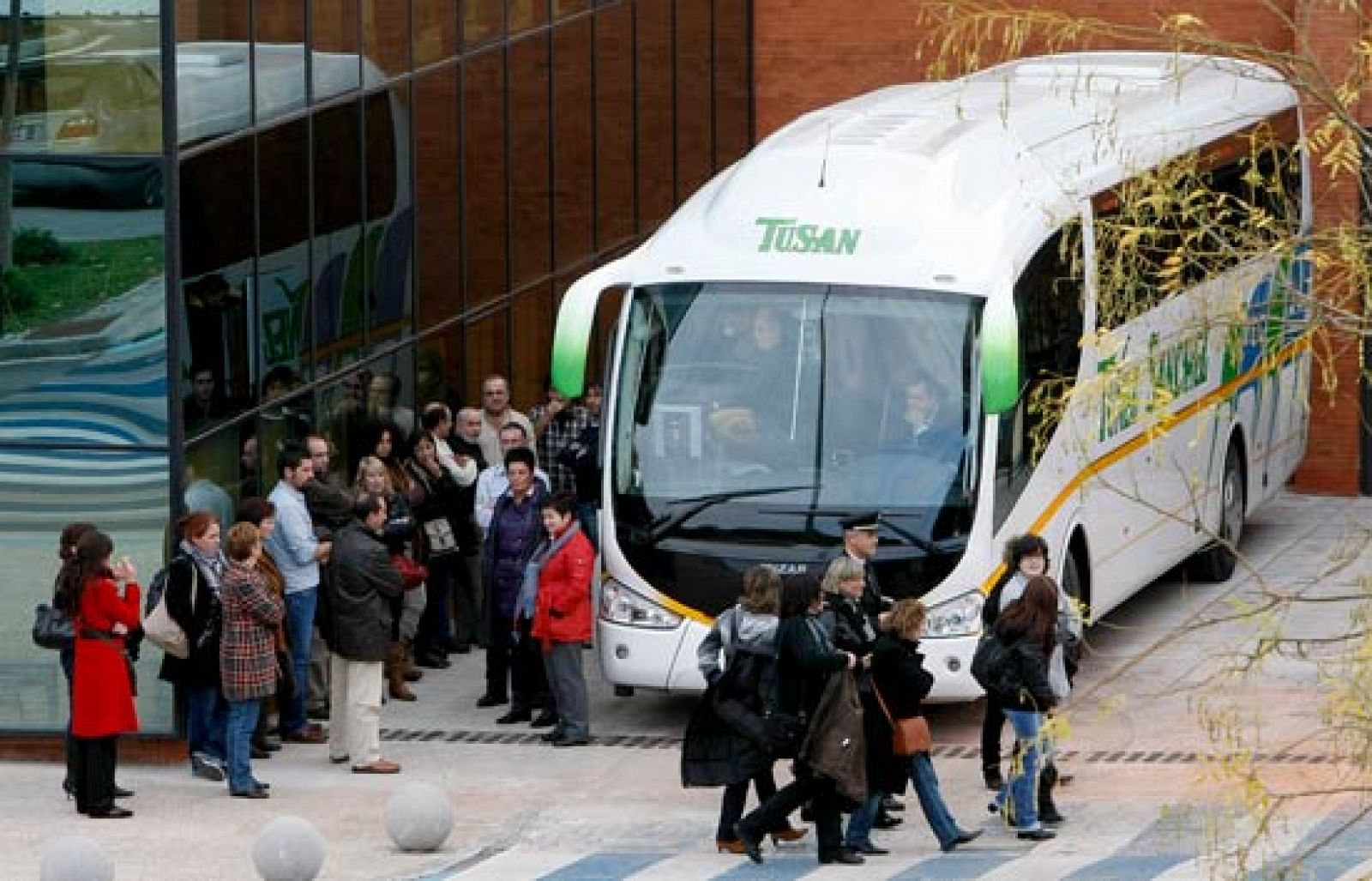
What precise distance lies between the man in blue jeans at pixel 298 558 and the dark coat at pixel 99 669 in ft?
5.43

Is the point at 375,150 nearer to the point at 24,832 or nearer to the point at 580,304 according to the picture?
the point at 580,304

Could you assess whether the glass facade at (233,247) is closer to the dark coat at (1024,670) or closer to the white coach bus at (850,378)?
the white coach bus at (850,378)

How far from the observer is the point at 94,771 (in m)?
18.7

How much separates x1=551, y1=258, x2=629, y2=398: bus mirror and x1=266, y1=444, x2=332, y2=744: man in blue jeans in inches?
64.2

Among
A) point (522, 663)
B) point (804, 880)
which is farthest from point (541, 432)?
point (804, 880)

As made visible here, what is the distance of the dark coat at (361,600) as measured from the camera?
19.6m

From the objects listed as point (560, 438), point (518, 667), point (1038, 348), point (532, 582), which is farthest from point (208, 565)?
point (1038, 348)

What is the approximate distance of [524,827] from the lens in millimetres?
18531

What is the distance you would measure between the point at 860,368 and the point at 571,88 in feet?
25.9

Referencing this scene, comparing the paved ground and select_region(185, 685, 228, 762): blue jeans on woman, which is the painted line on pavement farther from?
select_region(185, 685, 228, 762): blue jeans on woman

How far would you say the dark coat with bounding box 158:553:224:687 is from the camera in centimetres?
1905

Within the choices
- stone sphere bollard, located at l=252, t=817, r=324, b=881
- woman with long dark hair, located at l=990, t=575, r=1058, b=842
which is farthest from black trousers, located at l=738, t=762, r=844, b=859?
stone sphere bollard, located at l=252, t=817, r=324, b=881

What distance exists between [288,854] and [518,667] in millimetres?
4701

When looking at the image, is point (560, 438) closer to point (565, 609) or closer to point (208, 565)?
point (565, 609)
